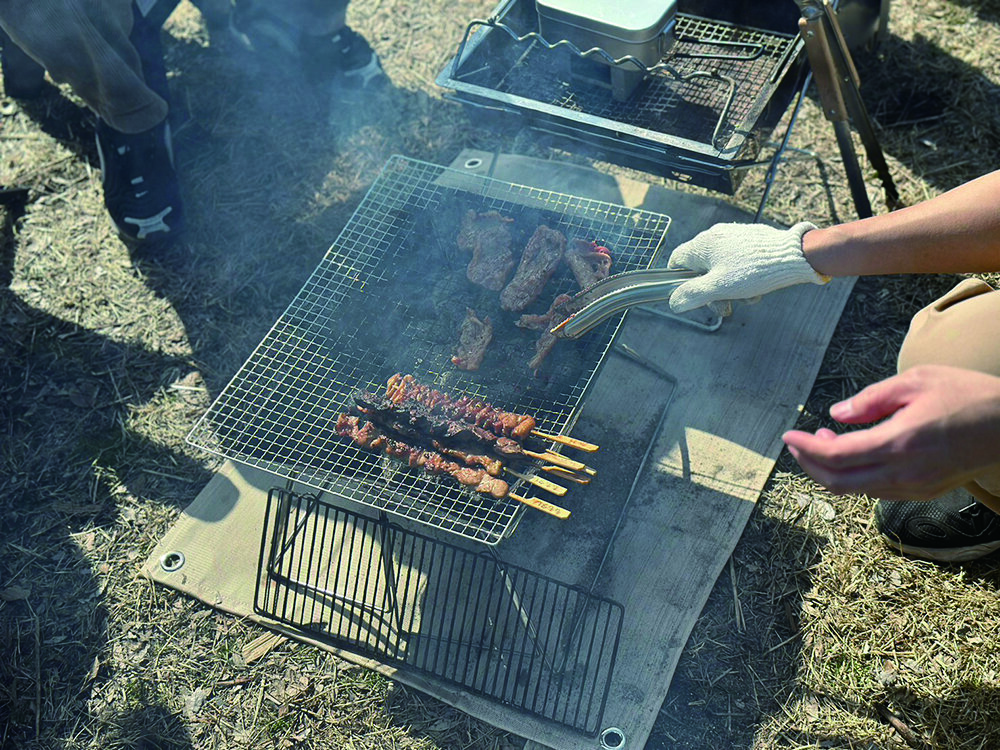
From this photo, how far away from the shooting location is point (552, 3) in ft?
11.9

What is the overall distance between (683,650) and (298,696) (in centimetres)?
161

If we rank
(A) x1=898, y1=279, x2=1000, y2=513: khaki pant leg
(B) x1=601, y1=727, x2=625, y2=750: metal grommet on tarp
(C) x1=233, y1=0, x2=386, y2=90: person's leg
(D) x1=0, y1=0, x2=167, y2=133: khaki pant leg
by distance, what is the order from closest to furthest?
(A) x1=898, y1=279, x2=1000, y2=513: khaki pant leg
(B) x1=601, y1=727, x2=625, y2=750: metal grommet on tarp
(D) x1=0, y1=0, x2=167, y2=133: khaki pant leg
(C) x1=233, y1=0, x2=386, y2=90: person's leg

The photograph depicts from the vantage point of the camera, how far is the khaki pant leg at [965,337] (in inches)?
97.9

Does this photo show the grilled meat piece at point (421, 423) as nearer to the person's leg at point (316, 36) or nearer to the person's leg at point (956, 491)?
the person's leg at point (956, 491)

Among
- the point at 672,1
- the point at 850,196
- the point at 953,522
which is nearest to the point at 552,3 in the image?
the point at 672,1

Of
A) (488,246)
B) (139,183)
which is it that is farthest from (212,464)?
(139,183)

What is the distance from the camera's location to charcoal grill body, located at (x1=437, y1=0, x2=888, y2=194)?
11.2ft

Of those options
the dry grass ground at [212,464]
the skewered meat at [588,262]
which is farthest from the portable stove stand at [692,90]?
the dry grass ground at [212,464]

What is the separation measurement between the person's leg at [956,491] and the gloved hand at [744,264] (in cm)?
43

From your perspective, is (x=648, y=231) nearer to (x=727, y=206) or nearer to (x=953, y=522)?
(x=727, y=206)

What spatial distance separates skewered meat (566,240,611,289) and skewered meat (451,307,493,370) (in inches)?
17.6

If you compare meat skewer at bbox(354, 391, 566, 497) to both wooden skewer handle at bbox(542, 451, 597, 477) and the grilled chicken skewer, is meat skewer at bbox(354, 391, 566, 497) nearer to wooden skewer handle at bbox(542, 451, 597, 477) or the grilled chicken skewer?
the grilled chicken skewer

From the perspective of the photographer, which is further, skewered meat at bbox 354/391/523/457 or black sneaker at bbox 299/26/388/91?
black sneaker at bbox 299/26/388/91

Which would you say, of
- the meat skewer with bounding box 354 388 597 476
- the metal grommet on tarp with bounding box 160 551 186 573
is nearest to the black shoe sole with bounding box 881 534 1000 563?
the meat skewer with bounding box 354 388 597 476
